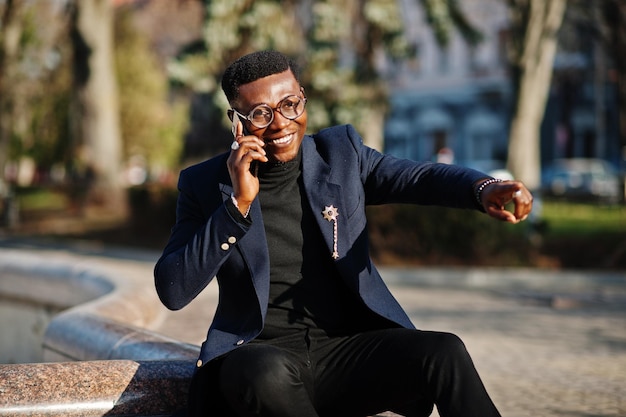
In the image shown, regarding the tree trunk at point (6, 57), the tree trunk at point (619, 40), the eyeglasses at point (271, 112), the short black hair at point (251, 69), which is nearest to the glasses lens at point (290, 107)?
the eyeglasses at point (271, 112)

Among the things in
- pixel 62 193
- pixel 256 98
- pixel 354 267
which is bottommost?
pixel 62 193

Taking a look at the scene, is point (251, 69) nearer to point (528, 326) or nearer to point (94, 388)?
point (94, 388)

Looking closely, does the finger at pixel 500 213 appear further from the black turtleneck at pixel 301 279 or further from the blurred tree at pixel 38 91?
the blurred tree at pixel 38 91

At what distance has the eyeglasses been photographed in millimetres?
3658

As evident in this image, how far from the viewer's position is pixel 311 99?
82.4 ft

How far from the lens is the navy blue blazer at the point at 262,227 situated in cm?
356

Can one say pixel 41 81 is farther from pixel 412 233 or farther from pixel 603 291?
pixel 603 291

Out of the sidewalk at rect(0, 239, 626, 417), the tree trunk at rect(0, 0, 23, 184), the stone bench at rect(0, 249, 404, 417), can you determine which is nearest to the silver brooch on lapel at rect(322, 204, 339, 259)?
the stone bench at rect(0, 249, 404, 417)

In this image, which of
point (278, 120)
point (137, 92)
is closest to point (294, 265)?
point (278, 120)

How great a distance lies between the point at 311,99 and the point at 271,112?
70.8 feet

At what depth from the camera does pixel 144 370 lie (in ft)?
13.9

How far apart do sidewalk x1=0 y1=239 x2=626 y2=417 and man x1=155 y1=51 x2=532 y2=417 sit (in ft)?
7.98

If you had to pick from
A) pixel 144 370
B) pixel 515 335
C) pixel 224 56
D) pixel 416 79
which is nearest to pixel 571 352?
pixel 515 335

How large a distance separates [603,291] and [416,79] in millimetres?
39769
